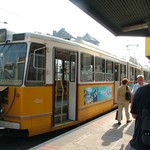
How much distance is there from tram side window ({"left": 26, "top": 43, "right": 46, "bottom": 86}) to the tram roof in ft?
6.75

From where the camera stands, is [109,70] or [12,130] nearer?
[12,130]

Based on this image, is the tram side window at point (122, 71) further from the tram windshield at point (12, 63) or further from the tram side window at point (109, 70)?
the tram windshield at point (12, 63)

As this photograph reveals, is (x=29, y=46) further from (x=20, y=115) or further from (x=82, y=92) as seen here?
(x=82, y=92)

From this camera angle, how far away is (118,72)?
16.1m

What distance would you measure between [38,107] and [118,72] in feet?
28.4

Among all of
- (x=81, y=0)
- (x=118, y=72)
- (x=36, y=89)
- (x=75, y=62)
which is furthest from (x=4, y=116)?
(x=118, y=72)

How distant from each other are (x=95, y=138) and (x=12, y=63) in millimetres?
2940

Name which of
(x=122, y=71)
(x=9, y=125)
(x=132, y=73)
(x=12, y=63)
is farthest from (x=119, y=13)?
(x=132, y=73)

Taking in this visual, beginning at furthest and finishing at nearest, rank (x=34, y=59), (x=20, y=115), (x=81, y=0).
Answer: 1. (x=34, y=59)
2. (x=20, y=115)
3. (x=81, y=0)

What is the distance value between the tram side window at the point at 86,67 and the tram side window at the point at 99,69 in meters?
0.56

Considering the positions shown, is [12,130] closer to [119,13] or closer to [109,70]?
[119,13]

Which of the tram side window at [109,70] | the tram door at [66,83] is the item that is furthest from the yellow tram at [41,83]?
the tram side window at [109,70]

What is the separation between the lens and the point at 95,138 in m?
7.81

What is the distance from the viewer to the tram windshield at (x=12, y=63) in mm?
8031
